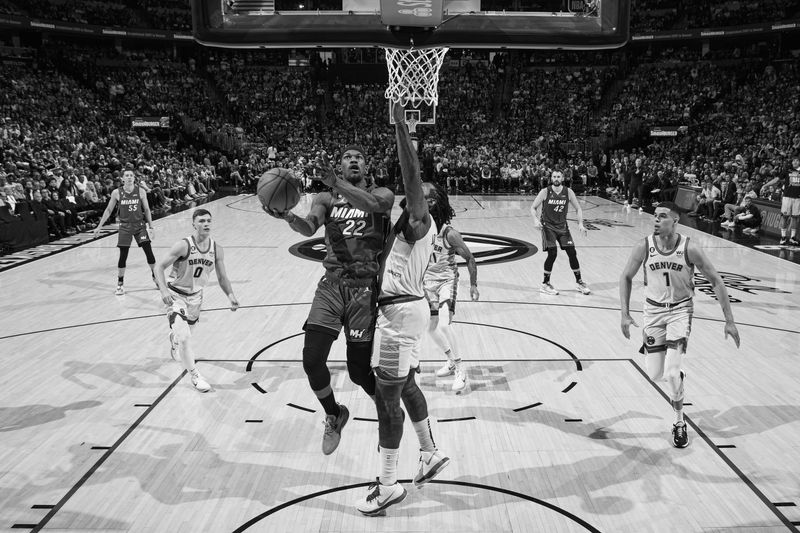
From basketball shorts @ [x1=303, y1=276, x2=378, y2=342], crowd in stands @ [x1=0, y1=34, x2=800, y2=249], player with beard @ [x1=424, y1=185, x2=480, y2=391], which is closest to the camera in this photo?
basketball shorts @ [x1=303, y1=276, x2=378, y2=342]

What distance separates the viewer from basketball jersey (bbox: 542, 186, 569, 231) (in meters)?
10.2

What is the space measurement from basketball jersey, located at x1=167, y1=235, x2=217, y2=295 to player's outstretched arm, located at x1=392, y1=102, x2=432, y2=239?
3040 millimetres

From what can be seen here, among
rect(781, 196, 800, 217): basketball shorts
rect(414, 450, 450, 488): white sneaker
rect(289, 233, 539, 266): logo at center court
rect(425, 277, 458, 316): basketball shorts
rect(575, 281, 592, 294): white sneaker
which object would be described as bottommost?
rect(289, 233, 539, 266): logo at center court

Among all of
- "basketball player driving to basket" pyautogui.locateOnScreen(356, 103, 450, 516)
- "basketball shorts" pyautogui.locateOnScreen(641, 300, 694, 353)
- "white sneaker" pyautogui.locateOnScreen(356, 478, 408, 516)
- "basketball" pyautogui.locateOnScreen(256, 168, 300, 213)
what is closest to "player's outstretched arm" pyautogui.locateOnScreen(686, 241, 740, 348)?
"basketball shorts" pyautogui.locateOnScreen(641, 300, 694, 353)

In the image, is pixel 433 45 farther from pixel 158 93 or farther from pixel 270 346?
pixel 158 93

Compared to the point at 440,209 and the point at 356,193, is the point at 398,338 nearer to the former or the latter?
the point at 356,193

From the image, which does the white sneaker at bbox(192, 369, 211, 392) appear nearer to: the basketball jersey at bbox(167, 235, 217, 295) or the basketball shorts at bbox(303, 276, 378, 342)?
the basketball jersey at bbox(167, 235, 217, 295)

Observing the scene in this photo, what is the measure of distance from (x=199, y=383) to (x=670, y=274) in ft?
13.6

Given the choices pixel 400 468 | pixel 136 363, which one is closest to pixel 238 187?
pixel 136 363

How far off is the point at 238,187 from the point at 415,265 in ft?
81.3

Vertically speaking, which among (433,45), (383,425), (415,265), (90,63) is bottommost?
(383,425)

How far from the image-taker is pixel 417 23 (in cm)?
926

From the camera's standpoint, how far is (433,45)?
9484mm

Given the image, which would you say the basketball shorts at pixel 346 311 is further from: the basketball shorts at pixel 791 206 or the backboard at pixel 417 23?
the basketball shorts at pixel 791 206
